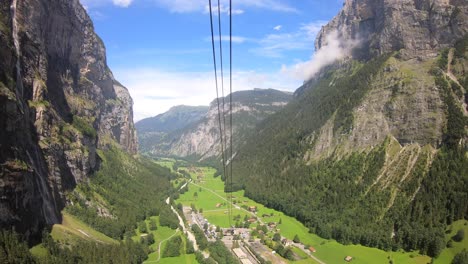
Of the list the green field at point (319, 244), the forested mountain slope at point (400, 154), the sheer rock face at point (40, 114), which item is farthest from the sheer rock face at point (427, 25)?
the sheer rock face at point (40, 114)

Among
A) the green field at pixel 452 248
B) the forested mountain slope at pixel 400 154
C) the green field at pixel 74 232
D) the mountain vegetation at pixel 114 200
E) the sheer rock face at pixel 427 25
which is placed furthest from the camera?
the sheer rock face at pixel 427 25

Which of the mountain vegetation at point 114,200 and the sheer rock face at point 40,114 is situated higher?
the sheer rock face at point 40,114

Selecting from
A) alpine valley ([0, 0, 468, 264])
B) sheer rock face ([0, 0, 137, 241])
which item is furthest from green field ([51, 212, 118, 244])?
sheer rock face ([0, 0, 137, 241])

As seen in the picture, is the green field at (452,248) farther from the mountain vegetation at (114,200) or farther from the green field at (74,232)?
the mountain vegetation at (114,200)

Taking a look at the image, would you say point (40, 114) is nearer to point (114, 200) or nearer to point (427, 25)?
point (114, 200)

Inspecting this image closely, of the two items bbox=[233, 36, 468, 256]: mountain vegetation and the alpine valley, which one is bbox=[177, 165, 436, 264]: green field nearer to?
the alpine valley

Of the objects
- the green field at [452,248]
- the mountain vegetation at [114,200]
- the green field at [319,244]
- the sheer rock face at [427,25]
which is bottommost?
the green field at [319,244]
